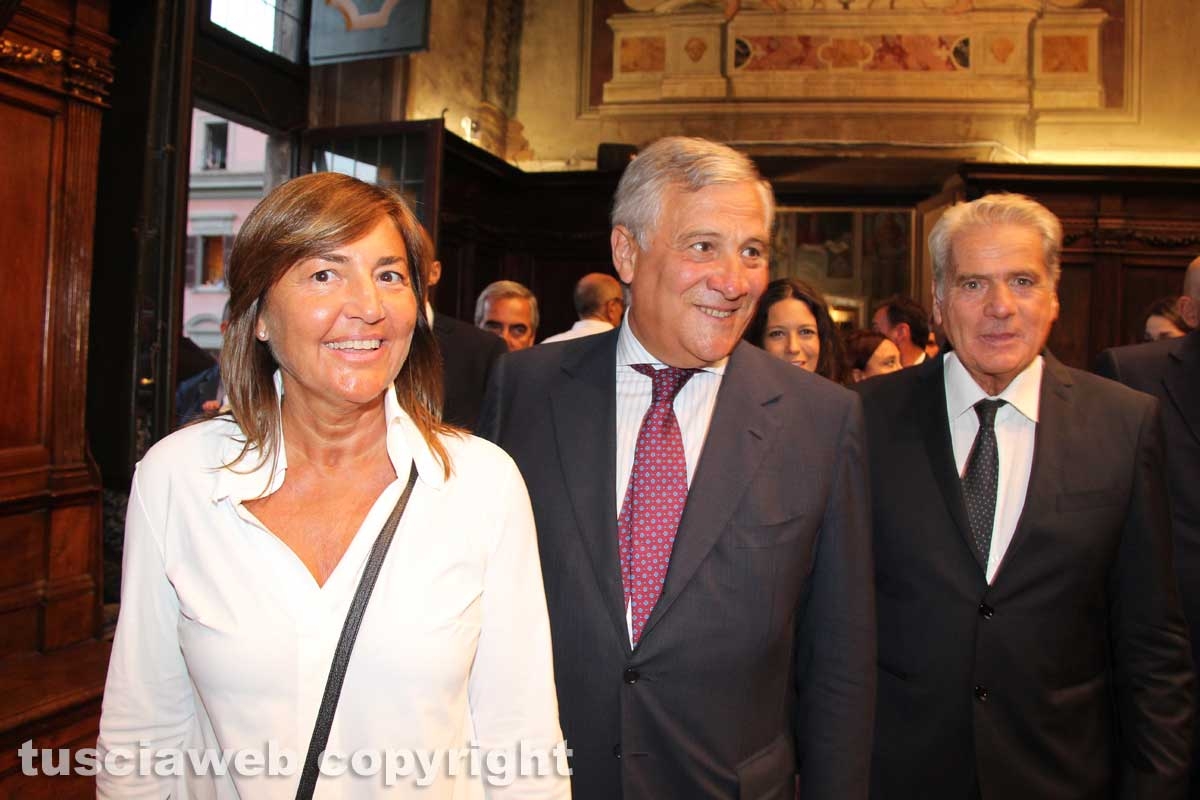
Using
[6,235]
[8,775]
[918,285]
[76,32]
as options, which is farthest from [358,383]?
[918,285]

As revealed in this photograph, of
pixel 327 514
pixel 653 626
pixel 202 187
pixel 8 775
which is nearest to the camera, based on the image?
pixel 327 514

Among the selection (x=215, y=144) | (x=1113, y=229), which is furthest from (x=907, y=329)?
(x=215, y=144)

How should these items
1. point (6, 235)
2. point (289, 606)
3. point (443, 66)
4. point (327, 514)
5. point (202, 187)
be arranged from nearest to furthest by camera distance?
point (289, 606) < point (327, 514) < point (6, 235) < point (443, 66) < point (202, 187)

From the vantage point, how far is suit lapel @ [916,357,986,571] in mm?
2000

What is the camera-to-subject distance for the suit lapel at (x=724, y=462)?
169cm

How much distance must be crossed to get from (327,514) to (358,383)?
239 mm

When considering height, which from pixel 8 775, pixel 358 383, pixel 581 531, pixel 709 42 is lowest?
pixel 8 775

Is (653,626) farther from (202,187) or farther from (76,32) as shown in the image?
(202,187)

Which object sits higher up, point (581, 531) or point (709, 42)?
point (709, 42)

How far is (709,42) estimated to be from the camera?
974cm

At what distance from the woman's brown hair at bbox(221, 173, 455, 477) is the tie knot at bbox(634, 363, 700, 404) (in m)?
0.46

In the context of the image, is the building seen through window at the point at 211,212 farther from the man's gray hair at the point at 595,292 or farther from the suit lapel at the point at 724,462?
the suit lapel at the point at 724,462

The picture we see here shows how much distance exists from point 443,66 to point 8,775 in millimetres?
7158

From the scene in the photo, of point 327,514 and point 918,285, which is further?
point 918,285
